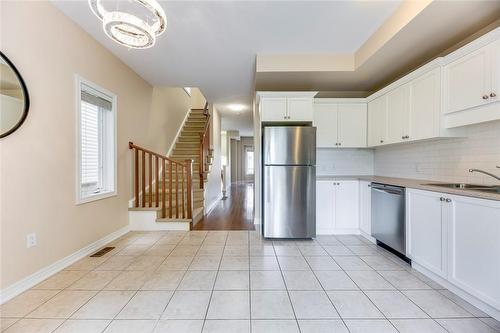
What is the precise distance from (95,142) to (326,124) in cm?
342

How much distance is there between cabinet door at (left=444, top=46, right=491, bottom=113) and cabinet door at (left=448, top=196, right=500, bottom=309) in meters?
0.93

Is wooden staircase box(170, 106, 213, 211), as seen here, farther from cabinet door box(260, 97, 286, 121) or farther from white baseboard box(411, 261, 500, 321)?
white baseboard box(411, 261, 500, 321)

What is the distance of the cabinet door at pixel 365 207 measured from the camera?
3.26m

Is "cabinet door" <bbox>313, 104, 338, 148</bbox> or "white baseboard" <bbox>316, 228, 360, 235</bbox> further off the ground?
"cabinet door" <bbox>313, 104, 338, 148</bbox>

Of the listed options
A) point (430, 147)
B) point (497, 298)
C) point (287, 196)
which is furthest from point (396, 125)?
point (497, 298)

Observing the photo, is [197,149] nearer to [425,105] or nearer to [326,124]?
[326,124]

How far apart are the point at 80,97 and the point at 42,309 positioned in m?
2.17

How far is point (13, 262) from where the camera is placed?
1923mm

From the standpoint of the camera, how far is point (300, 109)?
135 inches

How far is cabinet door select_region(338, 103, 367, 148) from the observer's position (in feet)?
12.2

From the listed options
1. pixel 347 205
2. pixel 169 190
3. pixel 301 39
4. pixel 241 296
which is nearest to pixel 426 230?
pixel 347 205

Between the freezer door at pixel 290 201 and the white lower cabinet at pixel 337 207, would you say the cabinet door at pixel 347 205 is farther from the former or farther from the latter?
the freezer door at pixel 290 201

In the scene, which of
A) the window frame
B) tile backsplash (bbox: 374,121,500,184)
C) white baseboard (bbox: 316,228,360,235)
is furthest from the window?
tile backsplash (bbox: 374,121,500,184)

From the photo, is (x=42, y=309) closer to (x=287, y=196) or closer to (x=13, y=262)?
(x=13, y=262)
